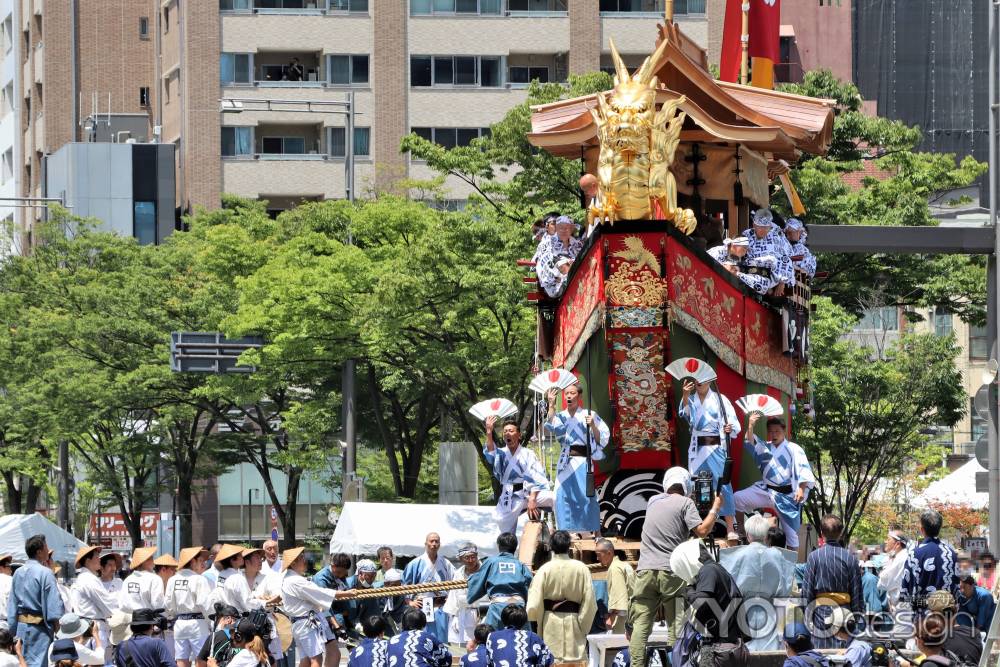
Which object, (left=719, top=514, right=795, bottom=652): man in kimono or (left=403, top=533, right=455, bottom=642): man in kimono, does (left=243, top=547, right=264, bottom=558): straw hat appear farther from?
(left=719, top=514, right=795, bottom=652): man in kimono

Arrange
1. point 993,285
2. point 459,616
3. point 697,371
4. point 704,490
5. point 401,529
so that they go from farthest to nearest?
point 401,529, point 993,285, point 459,616, point 697,371, point 704,490

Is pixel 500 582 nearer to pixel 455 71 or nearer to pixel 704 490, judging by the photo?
pixel 704 490

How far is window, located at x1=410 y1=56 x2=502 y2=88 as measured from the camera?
64062 millimetres

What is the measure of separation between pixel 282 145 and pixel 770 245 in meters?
45.2

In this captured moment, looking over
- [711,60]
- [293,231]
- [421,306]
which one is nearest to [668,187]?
[421,306]

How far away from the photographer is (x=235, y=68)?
6391cm

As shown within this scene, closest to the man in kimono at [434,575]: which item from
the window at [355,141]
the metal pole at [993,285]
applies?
the metal pole at [993,285]

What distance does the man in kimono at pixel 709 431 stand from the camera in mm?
18859

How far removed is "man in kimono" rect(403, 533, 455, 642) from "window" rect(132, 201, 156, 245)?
158 feet

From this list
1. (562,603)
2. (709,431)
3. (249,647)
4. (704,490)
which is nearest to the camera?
(249,647)

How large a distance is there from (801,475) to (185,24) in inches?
1882

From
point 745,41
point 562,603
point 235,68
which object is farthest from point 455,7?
point 562,603

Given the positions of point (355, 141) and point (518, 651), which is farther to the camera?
point (355, 141)

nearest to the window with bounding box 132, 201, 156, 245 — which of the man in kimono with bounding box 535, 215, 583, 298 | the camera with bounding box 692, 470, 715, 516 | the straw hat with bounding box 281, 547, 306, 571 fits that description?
the man in kimono with bounding box 535, 215, 583, 298
